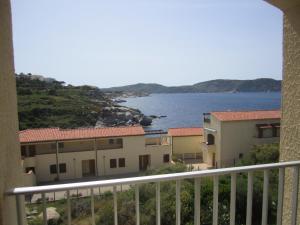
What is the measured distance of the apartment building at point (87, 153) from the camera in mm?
18812

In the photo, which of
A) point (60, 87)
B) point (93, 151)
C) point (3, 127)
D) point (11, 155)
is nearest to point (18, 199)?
point (11, 155)

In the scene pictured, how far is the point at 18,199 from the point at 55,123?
33063 mm

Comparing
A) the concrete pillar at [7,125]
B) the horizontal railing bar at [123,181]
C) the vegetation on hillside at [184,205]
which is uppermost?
the concrete pillar at [7,125]

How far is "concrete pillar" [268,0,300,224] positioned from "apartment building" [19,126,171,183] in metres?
18.0

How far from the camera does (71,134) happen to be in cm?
1966

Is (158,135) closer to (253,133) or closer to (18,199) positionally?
(253,133)

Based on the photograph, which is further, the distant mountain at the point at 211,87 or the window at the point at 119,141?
the distant mountain at the point at 211,87

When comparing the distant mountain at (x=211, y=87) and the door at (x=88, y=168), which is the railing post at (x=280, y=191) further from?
the distant mountain at (x=211, y=87)

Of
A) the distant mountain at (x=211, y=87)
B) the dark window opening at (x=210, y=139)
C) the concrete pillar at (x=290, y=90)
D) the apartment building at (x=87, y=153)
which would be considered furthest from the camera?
the distant mountain at (x=211, y=87)

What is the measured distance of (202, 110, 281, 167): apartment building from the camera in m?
20.5

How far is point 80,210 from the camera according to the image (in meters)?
10.4

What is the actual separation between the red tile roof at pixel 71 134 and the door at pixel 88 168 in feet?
5.86

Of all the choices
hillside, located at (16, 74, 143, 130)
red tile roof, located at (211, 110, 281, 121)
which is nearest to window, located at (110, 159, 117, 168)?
red tile roof, located at (211, 110, 281, 121)

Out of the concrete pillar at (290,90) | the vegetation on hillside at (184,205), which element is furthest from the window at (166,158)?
the concrete pillar at (290,90)
